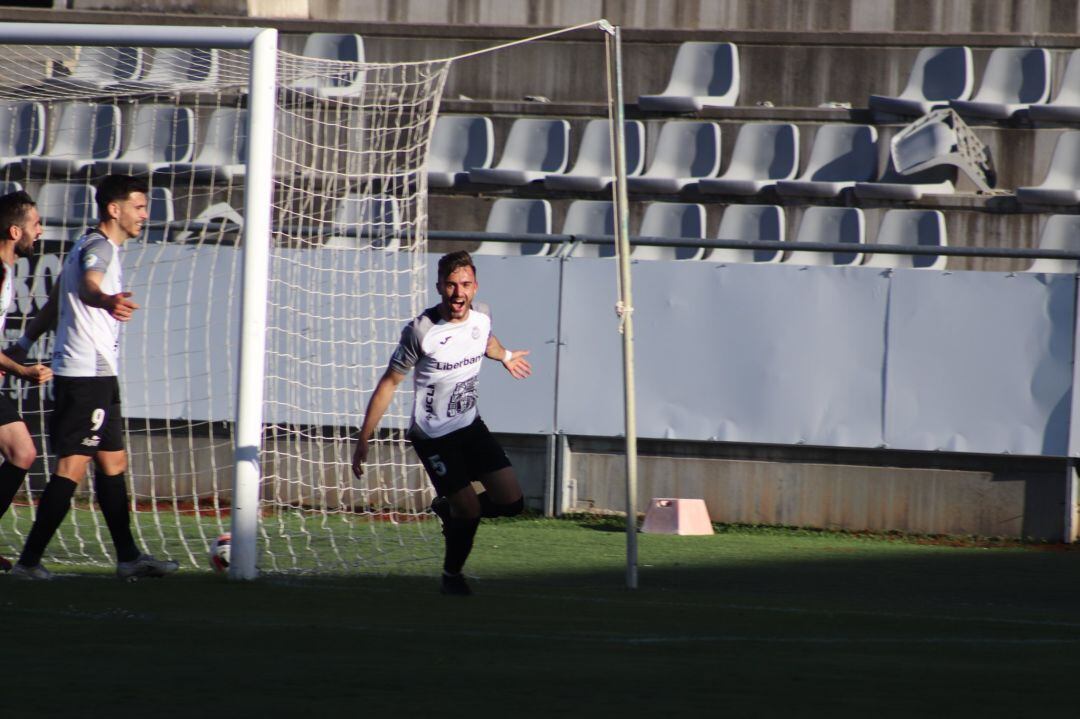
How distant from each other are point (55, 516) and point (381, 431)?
16.8 feet

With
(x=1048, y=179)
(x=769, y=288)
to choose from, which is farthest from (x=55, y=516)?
(x=1048, y=179)

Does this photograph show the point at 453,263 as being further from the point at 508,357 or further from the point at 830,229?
the point at 830,229

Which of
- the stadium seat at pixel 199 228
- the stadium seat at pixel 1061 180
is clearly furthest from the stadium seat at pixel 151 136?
the stadium seat at pixel 1061 180

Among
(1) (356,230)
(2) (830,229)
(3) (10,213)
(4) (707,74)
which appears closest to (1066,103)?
(2) (830,229)

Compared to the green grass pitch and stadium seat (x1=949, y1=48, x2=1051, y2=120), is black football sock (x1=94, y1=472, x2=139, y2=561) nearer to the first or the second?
the green grass pitch

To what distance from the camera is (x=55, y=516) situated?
6.89 m

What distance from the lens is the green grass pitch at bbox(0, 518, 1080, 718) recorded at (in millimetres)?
4051

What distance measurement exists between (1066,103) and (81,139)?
10.3m

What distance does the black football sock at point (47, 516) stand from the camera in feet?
22.5

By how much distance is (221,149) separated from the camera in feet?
52.9

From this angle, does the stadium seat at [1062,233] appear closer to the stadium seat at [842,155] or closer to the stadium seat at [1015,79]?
the stadium seat at [1015,79]

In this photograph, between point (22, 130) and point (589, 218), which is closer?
point (589, 218)

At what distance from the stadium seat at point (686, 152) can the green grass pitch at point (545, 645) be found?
7.31 m

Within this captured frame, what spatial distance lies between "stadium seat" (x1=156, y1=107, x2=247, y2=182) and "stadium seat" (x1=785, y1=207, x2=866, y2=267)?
18.5ft
